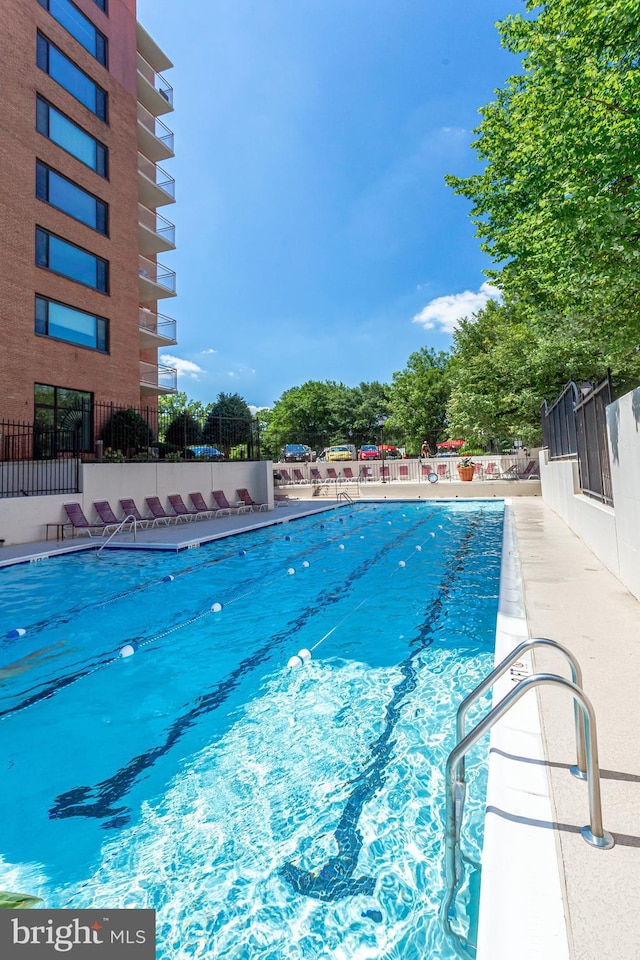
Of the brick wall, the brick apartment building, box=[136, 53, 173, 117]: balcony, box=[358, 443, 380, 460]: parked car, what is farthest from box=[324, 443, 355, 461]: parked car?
box=[136, 53, 173, 117]: balcony

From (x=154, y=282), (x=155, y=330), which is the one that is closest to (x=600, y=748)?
(x=155, y=330)

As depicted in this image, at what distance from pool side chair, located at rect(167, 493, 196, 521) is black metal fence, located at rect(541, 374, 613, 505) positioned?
39.6ft

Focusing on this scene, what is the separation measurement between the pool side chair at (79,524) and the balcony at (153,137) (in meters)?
19.2

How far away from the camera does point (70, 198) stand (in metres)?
18.1

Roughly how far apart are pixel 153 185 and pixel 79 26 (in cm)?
578

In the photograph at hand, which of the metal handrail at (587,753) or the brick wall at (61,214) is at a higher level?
the brick wall at (61,214)

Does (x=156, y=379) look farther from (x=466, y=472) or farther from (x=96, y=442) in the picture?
(x=466, y=472)

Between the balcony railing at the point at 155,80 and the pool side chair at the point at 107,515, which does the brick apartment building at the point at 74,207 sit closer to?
the balcony railing at the point at 155,80

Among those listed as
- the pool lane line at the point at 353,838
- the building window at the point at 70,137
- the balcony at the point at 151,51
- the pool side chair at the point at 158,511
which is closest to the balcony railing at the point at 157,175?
the building window at the point at 70,137

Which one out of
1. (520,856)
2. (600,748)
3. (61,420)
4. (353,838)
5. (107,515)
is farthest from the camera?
(61,420)

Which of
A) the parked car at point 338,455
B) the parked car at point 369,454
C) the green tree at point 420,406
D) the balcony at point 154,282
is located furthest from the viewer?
the green tree at point 420,406

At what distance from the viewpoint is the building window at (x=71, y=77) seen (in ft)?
55.9

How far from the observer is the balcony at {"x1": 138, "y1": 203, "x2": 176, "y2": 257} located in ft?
76.6

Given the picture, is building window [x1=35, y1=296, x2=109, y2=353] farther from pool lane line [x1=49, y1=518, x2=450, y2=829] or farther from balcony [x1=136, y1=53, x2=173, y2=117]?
pool lane line [x1=49, y1=518, x2=450, y2=829]
